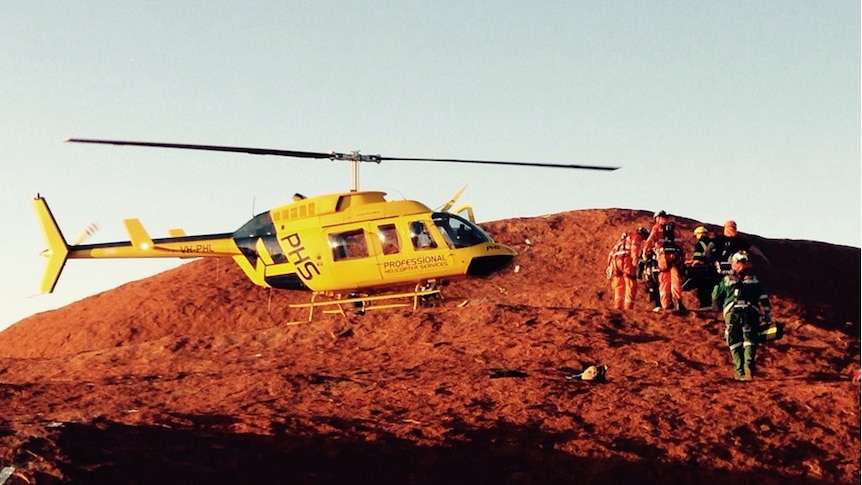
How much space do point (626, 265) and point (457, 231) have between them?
3873mm

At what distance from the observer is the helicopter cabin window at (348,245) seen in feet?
60.2

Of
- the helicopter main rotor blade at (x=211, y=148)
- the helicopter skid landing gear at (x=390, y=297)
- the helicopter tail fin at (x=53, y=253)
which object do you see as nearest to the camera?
the helicopter main rotor blade at (x=211, y=148)

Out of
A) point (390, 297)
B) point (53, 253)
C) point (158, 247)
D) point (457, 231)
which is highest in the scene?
point (457, 231)

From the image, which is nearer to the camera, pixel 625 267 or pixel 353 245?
pixel 353 245

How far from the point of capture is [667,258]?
18422mm

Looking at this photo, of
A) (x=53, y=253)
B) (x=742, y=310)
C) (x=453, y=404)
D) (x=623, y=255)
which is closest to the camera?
(x=453, y=404)

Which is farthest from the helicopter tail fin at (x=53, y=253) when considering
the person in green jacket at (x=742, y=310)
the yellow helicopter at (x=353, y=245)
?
the person in green jacket at (x=742, y=310)

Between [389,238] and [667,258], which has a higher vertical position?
[389,238]

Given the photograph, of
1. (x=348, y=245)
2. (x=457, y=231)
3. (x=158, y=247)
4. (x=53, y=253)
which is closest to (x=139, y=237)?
(x=158, y=247)

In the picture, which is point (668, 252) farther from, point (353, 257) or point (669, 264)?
point (353, 257)

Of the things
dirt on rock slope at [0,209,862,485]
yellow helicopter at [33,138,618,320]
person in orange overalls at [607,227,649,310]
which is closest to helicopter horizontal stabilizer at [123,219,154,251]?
yellow helicopter at [33,138,618,320]

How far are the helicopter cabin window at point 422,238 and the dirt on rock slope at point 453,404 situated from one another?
1.61 meters

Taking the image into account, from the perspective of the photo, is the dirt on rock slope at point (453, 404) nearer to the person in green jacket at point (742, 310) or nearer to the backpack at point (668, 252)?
the person in green jacket at point (742, 310)

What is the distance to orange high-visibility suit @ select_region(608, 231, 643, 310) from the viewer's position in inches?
762
